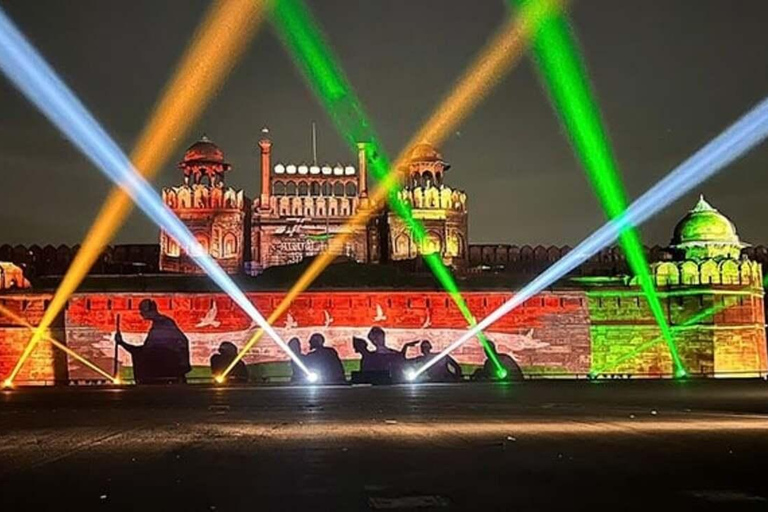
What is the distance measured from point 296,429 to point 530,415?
3.61 m

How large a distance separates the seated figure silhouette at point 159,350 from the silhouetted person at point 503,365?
872cm

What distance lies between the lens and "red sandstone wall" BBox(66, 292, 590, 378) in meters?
30.8

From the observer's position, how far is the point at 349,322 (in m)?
31.4

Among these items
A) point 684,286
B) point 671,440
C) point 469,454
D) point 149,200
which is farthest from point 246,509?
point 149,200

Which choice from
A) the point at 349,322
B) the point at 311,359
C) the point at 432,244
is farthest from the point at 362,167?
the point at 311,359

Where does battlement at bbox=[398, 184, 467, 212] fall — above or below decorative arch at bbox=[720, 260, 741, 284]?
above

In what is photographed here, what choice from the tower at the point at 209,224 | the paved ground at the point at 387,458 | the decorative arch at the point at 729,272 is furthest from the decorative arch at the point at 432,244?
the paved ground at the point at 387,458

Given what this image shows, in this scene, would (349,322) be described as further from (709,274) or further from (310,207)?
(310,207)

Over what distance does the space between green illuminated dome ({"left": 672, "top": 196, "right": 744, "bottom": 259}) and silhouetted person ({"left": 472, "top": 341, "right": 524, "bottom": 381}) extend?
8.80 meters

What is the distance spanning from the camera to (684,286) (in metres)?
33.2

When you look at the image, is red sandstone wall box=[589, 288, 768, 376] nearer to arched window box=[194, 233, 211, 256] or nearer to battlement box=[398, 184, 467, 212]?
battlement box=[398, 184, 467, 212]

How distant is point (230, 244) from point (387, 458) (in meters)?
33.8

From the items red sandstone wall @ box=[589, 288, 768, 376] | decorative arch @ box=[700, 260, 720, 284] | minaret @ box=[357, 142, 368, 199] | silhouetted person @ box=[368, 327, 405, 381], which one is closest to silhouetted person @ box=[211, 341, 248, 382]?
silhouetted person @ box=[368, 327, 405, 381]

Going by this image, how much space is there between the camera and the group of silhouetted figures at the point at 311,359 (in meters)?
30.6
